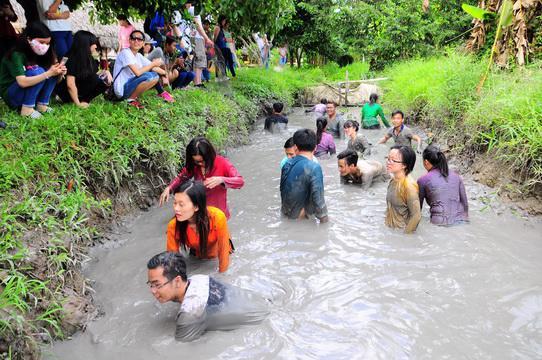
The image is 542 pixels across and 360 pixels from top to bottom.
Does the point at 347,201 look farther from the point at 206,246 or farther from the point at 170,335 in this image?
the point at 170,335

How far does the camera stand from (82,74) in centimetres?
648

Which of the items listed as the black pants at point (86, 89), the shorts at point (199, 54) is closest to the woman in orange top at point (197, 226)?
the black pants at point (86, 89)

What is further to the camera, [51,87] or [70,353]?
[51,87]

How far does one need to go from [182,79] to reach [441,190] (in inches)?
243

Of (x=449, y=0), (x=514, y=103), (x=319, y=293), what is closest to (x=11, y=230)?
(x=319, y=293)

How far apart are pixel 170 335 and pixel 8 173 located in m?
2.20

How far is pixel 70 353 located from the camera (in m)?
3.07

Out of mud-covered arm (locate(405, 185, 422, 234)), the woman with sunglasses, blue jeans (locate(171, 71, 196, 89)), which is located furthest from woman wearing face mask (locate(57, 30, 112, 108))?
mud-covered arm (locate(405, 185, 422, 234))

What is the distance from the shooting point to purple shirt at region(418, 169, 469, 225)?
5.00 metres

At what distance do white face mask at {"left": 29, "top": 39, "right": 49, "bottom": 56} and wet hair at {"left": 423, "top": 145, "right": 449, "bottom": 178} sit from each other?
16.6 ft

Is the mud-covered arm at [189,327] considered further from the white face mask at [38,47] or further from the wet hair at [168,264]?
the white face mask at [38,47]

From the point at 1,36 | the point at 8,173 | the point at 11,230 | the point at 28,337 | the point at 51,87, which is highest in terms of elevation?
the point at 1,36

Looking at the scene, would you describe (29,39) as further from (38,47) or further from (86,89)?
(86,89)

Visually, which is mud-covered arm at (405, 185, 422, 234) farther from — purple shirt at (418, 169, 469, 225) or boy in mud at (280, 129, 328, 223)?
boy in mud at (280, 129, 328, 223)
